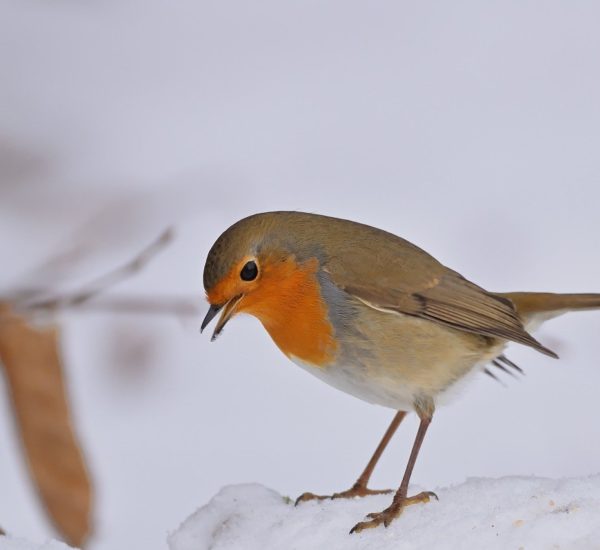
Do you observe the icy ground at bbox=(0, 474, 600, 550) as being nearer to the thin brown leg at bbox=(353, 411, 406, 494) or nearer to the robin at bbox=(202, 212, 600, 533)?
the robin at bbox=(202, 212, 600, 533)

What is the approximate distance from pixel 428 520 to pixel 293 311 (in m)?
0.79

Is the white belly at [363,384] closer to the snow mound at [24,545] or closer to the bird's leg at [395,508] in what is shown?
the bird's leg at [395,508]

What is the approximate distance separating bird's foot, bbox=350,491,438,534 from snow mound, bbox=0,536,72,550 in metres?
0.73

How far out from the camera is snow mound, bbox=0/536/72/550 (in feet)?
9.84

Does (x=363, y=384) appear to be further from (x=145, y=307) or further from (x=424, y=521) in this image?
(x=145, y=307)

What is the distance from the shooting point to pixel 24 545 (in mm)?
3076

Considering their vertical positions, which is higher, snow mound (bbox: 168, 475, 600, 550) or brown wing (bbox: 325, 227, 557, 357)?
brown wing (bbox: 325, 227, 557, 357)

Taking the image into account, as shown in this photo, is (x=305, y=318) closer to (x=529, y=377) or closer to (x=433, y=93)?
(x=529, y=377)

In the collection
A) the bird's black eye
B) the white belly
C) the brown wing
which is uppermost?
the brown wing

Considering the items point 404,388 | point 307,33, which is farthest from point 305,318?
point 307,33

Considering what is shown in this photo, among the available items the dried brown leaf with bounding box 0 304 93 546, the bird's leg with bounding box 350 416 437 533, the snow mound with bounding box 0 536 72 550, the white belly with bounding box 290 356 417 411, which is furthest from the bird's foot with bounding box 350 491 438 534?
the dried brown leaf with bounding box 0 304 93 546

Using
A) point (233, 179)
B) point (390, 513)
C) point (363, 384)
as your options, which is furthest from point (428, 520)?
point (233, 179)

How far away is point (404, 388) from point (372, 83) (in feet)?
17.3

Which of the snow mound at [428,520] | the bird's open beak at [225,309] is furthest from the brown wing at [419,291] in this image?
the snow mound at [428,520]
